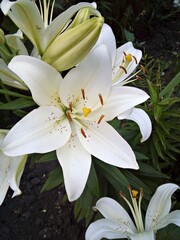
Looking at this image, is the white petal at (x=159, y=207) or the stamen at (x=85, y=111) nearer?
the stamen at (x=85, y=111)

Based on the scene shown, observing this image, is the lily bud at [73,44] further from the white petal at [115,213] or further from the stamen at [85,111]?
the white petal at [115,213]

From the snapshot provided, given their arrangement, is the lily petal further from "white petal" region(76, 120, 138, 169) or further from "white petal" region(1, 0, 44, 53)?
"white petal" region(1, 0, 44, 53)

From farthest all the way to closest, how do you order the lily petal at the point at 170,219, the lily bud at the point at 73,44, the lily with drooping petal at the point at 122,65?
the lily petal at the point at 170,219, the lily with drooping petal at the point at 122,65, the lily bud at the point at 73,44

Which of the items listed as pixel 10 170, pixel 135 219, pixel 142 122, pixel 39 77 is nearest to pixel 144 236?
pixel 135 219

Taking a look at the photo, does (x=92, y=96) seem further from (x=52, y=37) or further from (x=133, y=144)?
(x=133, y=144)

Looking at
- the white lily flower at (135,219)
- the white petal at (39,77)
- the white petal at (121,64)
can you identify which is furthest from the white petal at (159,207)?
the white petal at (39,77)

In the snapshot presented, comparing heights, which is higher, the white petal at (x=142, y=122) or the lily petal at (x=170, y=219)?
the white petal at (x=142, y=122)

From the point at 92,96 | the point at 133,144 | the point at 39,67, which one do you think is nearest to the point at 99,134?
the point at 92,96
